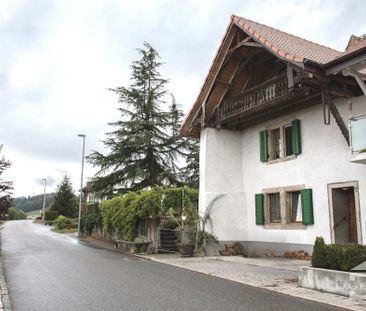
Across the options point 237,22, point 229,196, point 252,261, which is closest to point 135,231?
point 229,196

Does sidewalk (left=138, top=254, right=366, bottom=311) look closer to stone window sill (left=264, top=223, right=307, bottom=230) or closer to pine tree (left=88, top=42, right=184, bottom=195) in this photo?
stone window sill (left=264, top=223, right=307, bottom=230)

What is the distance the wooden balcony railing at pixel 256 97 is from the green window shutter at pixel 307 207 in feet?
12.2

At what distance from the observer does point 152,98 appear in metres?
33.5

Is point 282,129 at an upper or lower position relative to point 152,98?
lower

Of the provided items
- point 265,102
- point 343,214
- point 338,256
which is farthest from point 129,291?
point 265,102

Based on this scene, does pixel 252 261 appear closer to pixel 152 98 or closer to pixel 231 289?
pixel 231 289

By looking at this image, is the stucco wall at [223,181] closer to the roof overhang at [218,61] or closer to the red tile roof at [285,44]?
the roof overhang at [218,61]

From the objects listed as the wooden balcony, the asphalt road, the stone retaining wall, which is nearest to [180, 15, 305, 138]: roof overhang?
the wooden balcony

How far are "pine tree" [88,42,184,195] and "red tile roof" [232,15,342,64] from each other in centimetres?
1585

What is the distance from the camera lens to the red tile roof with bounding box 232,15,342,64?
45.3 feet

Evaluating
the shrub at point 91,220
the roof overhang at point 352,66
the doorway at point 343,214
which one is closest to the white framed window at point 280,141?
the doorway at point 343,214

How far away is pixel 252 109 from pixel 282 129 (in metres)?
1.84

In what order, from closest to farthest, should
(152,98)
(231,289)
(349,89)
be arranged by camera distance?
(231,289)
(349,89)
(152,98)

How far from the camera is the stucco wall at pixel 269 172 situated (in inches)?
580
